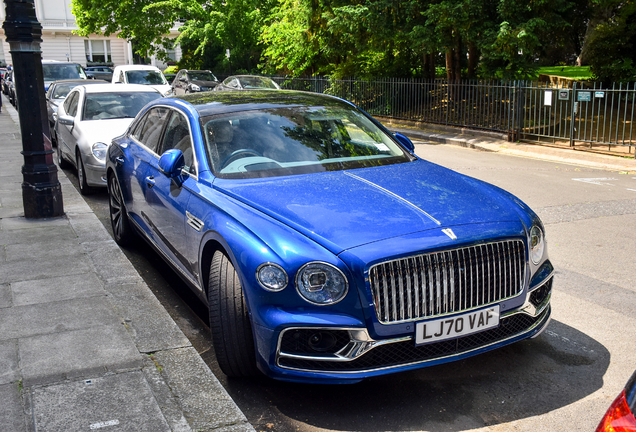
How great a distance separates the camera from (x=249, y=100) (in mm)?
5172

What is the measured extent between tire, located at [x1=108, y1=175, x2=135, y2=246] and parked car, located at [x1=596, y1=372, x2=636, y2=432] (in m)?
5.32

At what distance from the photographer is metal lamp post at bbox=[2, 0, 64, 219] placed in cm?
715

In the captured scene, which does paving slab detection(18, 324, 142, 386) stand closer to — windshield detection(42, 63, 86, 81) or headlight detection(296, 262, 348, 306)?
headlight detection(296, 262, 348, 306)

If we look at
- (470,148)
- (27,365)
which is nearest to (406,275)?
(27,365)

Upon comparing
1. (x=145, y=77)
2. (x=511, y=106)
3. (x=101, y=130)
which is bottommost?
(x=511, y=106)

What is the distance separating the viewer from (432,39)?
18094 millimetres

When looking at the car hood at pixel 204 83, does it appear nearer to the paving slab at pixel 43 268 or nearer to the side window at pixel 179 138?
the paving slab at pixel 43 268

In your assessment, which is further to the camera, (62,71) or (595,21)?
(62,71)

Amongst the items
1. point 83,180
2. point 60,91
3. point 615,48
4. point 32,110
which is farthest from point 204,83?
point 32,110

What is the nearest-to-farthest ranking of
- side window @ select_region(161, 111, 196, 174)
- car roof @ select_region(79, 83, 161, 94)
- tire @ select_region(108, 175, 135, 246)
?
side window @ select_region(161, 111, 196, 174) → tire @ select_region(108, 175, 135, 246) → car roof @ select_region(79, 83, 161, 94)

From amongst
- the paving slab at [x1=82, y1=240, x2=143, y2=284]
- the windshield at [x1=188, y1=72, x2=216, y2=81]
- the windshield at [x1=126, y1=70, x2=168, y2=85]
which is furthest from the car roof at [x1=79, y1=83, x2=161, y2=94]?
the windshield at [x1=188, y1=72, x2=216, y2=81]

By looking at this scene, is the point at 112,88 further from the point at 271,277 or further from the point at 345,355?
the point at 345,355

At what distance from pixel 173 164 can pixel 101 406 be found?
6.24ft

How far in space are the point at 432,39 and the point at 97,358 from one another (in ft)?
52.9
